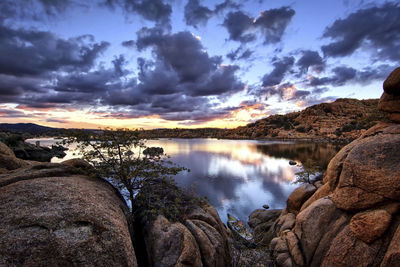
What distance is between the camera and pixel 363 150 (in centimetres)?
1001

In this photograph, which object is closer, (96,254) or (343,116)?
(96,254)

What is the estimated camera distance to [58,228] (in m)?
5.24

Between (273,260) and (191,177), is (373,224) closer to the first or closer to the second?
(273,260)

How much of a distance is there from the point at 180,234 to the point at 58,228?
4.48 metres

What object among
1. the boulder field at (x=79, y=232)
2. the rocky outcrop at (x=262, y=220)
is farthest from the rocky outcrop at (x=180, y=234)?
the rocky outcrop at (x=262, y=220)

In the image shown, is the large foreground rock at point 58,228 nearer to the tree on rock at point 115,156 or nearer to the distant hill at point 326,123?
the tree on rock at point 115,156

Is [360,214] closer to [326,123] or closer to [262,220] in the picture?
[262,220]

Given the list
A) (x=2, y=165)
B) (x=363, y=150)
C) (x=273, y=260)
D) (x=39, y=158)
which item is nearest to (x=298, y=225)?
(x=273, y=260)

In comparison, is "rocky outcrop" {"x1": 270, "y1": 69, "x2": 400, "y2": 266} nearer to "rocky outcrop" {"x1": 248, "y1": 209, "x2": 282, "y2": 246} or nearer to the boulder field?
the boulder field

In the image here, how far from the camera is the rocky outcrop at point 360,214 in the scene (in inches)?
320

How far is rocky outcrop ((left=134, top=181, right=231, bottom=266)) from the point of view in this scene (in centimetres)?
742

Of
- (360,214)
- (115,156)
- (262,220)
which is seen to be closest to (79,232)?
(115,156)

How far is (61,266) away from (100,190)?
3.84 m

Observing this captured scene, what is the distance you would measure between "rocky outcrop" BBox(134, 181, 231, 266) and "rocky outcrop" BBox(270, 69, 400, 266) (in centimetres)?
502
